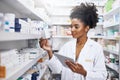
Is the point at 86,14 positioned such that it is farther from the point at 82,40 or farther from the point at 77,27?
the point at 82,40

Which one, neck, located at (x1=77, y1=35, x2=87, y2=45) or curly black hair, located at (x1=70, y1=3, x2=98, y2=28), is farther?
neck, located at (x1=77, y1=35, x2=87, y2=45)


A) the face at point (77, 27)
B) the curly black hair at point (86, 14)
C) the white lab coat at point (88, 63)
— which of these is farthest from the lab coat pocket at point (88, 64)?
the curly black hair at point (86, 14)

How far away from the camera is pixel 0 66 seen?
120 cm

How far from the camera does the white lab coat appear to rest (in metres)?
2.50

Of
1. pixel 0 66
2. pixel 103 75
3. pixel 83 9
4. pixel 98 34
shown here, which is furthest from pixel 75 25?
pixel 98 34

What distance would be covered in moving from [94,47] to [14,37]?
1.50 meters

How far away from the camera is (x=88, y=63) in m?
2.58

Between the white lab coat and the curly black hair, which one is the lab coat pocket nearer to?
the white lab coat

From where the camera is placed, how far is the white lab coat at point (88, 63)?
98.3 inches

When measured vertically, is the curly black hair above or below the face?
above

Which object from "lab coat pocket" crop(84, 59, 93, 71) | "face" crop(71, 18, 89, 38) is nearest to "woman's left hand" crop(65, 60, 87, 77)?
"lab coat pocket" crop(84, 59, 93, 71)

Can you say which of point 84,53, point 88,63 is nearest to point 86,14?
point 84,53

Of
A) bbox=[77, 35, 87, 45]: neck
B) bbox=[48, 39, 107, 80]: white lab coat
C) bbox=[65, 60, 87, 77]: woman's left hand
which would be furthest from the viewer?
bbox=[77, 35, 87, 45]: neck

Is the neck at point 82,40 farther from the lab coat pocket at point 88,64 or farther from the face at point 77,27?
the lab coat pocket at point 88,64
